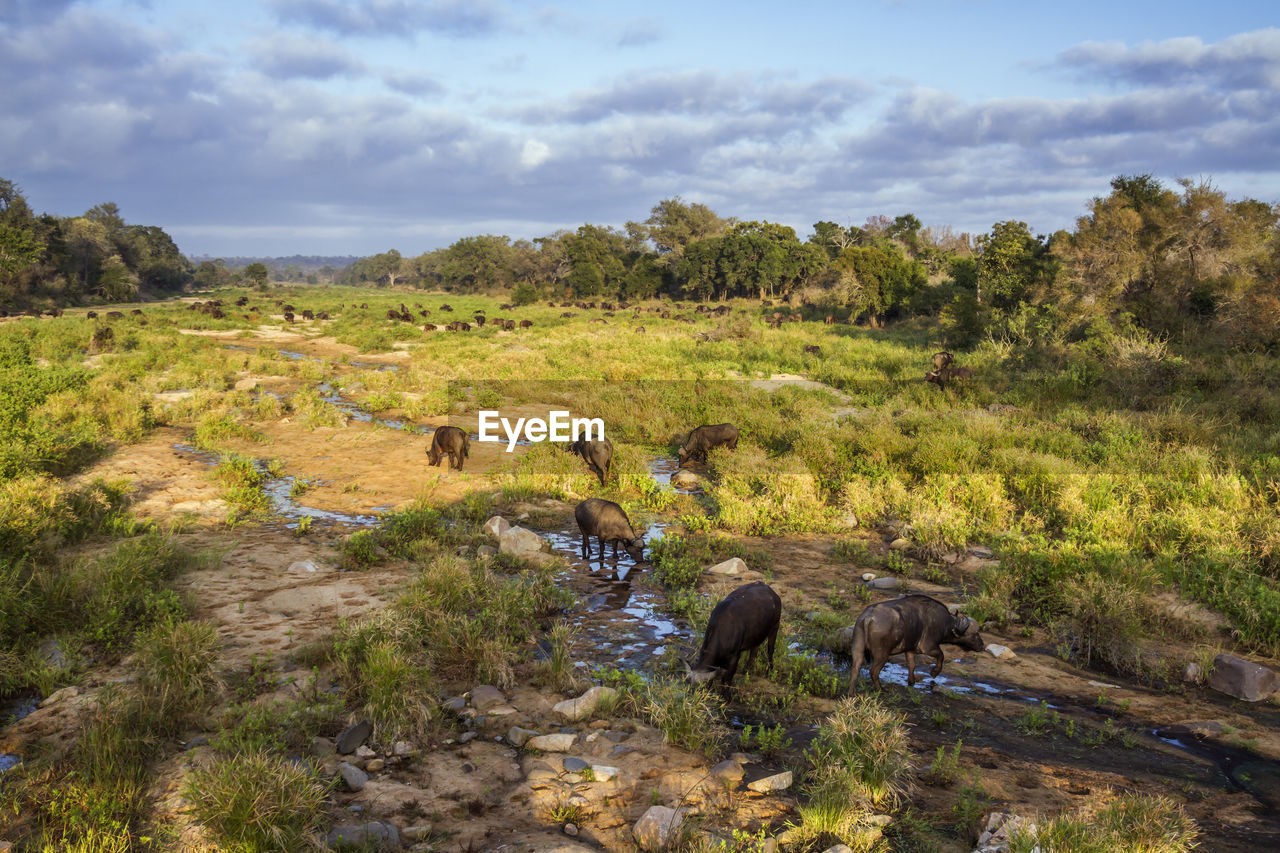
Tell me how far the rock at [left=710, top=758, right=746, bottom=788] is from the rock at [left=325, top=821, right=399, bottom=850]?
84.6 inches

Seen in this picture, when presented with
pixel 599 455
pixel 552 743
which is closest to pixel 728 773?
pixel 552 743

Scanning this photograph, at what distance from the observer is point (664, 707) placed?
5.33 metres

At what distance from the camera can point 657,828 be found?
4.12 m

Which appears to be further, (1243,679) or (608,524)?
(608,524)

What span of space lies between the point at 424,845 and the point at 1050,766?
4.46 m

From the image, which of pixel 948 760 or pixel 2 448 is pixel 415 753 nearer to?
pixel 948 760

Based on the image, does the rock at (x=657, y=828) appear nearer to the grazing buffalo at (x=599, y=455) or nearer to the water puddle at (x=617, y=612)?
the water puddle at (x=617, y=612)

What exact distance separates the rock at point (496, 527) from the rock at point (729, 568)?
301cm

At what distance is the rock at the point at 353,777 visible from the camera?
4566 mm

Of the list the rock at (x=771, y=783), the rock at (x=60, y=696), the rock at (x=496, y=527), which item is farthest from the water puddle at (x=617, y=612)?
the rock at (x=60, y=696)

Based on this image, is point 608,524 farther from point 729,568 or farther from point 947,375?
point 947,375

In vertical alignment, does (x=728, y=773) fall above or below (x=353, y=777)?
below

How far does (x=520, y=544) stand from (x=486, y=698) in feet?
11.6

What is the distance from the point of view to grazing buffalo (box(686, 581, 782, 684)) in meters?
6.03
